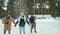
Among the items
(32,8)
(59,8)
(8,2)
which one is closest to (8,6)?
(8,2)

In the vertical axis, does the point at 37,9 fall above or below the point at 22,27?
below

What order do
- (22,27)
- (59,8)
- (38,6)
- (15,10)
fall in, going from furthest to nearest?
1. (38,6)
2. (59,8)
3. (15,10)
4. (22,27)

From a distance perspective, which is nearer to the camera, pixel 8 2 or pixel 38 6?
pixel 8 2

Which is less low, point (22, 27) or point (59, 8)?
point (22, 27)

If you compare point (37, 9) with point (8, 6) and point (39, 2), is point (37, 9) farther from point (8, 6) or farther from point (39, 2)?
point (8, 6)

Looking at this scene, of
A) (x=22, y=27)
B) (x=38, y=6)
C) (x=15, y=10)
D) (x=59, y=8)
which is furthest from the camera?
(x=38, y=6)

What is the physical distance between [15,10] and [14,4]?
156cm

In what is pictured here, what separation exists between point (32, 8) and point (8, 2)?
6005 millimetres

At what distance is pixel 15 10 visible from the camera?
4559 centimetres

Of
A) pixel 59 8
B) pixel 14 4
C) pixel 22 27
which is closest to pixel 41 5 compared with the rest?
pixel 59 8

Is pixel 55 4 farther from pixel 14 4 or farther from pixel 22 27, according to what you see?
pixel 22 27

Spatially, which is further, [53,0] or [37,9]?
[37,9]

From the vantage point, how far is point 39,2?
5138 cm

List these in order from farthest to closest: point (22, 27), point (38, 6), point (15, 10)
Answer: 1. point (38, 6)
2. point (15, 10)
3. point (22, 27)
